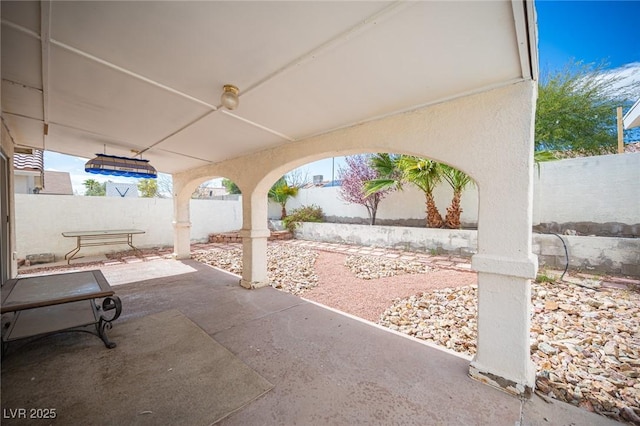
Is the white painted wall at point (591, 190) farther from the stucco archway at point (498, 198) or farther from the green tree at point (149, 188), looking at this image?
the green tree at point (149, 188)

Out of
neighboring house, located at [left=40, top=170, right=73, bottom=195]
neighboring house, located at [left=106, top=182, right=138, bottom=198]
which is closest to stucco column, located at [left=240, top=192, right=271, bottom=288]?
neighboring house, located at [left=40, top=170, right=73, bottom=195]

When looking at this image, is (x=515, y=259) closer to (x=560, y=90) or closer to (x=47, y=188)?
(x=560, y=90)

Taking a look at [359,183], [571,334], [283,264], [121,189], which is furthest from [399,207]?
[121,189]

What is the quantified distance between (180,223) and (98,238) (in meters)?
2.65

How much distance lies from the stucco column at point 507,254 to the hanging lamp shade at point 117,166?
17.5 ft

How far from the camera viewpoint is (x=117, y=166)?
433cm

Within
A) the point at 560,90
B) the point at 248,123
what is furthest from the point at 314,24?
the point at 560,90

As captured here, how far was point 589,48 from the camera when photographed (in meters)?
7.31

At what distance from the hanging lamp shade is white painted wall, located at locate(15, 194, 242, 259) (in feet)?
12.7

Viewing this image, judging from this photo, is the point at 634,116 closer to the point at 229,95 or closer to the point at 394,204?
the point at 394,204

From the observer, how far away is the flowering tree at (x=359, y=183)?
9.55 metres

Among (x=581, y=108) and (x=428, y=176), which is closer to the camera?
(x=428, y=176)

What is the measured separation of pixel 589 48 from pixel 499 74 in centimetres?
946

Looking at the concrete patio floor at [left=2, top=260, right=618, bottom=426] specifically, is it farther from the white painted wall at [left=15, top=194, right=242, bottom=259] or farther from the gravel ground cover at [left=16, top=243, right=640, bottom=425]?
the white painted wall at [left=15, top=194, right=242, bottom=259]
